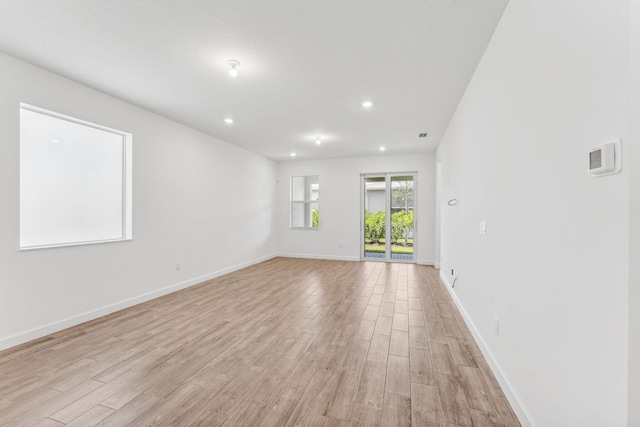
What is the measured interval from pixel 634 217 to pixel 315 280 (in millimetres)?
4469

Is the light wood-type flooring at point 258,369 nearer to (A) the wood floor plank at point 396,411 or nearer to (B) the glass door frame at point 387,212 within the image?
(A) the wood floor plank at point 396,411

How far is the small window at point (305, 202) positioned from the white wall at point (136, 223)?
4.54 ft

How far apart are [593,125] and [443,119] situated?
3.52 metres

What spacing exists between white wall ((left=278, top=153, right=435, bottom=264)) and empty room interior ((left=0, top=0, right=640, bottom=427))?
6.13ft

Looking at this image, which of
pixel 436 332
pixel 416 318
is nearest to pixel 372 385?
pixel 436 332

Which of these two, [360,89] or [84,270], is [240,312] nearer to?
[84,270]

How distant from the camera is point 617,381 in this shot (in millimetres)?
870

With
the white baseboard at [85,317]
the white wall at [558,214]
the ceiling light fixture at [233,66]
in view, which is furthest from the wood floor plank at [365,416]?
the white baseboard at [85,317]

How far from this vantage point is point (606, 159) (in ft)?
2.92

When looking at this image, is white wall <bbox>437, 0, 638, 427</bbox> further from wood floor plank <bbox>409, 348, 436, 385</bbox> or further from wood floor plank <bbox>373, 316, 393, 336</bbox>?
wood floor plank <bbox>373, 316, 393, 336</bbox>

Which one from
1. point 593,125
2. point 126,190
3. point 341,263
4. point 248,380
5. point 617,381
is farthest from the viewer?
point 341,263

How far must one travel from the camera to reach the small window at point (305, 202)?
7.49m

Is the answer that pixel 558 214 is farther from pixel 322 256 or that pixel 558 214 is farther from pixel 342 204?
pixel 322 256

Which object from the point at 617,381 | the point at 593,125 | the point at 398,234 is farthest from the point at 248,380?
Result: the point at 398,234
